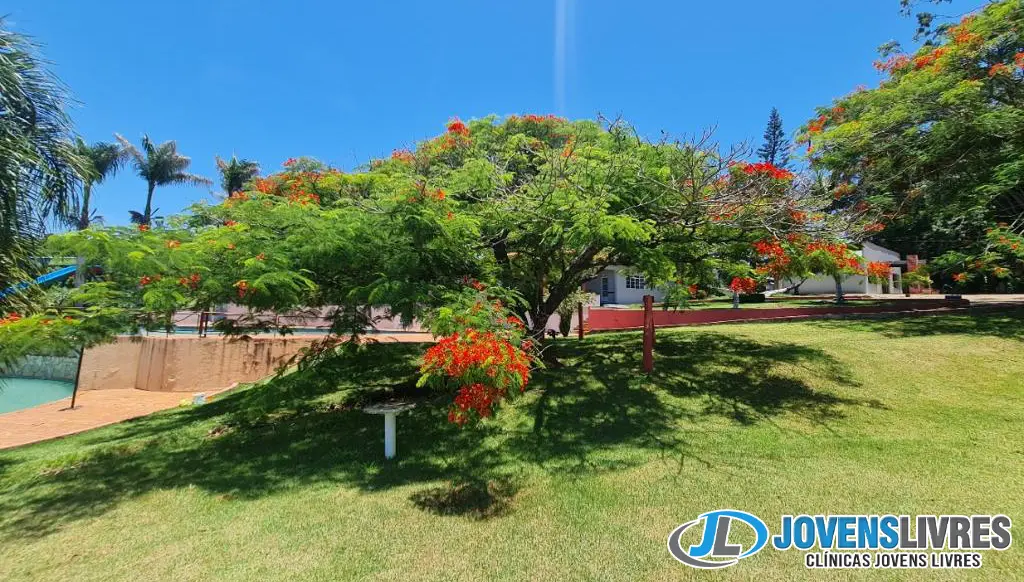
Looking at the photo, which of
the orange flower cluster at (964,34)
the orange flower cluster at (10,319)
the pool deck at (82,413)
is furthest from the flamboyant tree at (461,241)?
the pool deck at (82,413)

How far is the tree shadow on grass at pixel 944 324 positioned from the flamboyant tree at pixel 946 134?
4.68 ft

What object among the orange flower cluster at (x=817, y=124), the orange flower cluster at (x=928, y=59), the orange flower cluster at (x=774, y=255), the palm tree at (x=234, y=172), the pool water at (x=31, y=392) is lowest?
the pool water at (x=31, y=392)

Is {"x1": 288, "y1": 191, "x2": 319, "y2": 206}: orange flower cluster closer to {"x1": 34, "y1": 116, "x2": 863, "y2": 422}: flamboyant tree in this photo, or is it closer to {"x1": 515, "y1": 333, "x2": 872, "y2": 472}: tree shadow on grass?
{"x1": 34, "y1": 116, "x2": 863, "y2": 422}: flamboyant tree

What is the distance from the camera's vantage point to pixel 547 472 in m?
5.61

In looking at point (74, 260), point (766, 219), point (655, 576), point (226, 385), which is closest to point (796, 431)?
point (766, 219)

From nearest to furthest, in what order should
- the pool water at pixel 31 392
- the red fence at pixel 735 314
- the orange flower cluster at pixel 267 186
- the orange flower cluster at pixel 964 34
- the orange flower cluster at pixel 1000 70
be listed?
the orange flower cluster at pixel 267 186 → the orange flower cluster at pixel 1000 70 → the orange flower cluster at pixel 964 34 → the red fence at pixel 735 314 → the pool water at pixel 31 392

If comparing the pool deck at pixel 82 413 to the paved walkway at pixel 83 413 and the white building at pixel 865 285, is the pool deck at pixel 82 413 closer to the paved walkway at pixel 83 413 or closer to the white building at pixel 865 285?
the paved walkway at pixel 83 413

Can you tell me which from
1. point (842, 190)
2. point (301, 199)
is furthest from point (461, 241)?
point (842, 190)

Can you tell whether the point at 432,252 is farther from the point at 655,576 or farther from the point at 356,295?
the point at 655,576

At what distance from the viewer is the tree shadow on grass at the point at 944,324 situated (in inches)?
411

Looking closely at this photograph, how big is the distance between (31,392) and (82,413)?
31.8 ft

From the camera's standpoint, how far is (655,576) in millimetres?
3514

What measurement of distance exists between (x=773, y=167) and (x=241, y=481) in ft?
29.7

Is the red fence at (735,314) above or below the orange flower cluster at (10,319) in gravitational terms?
above
